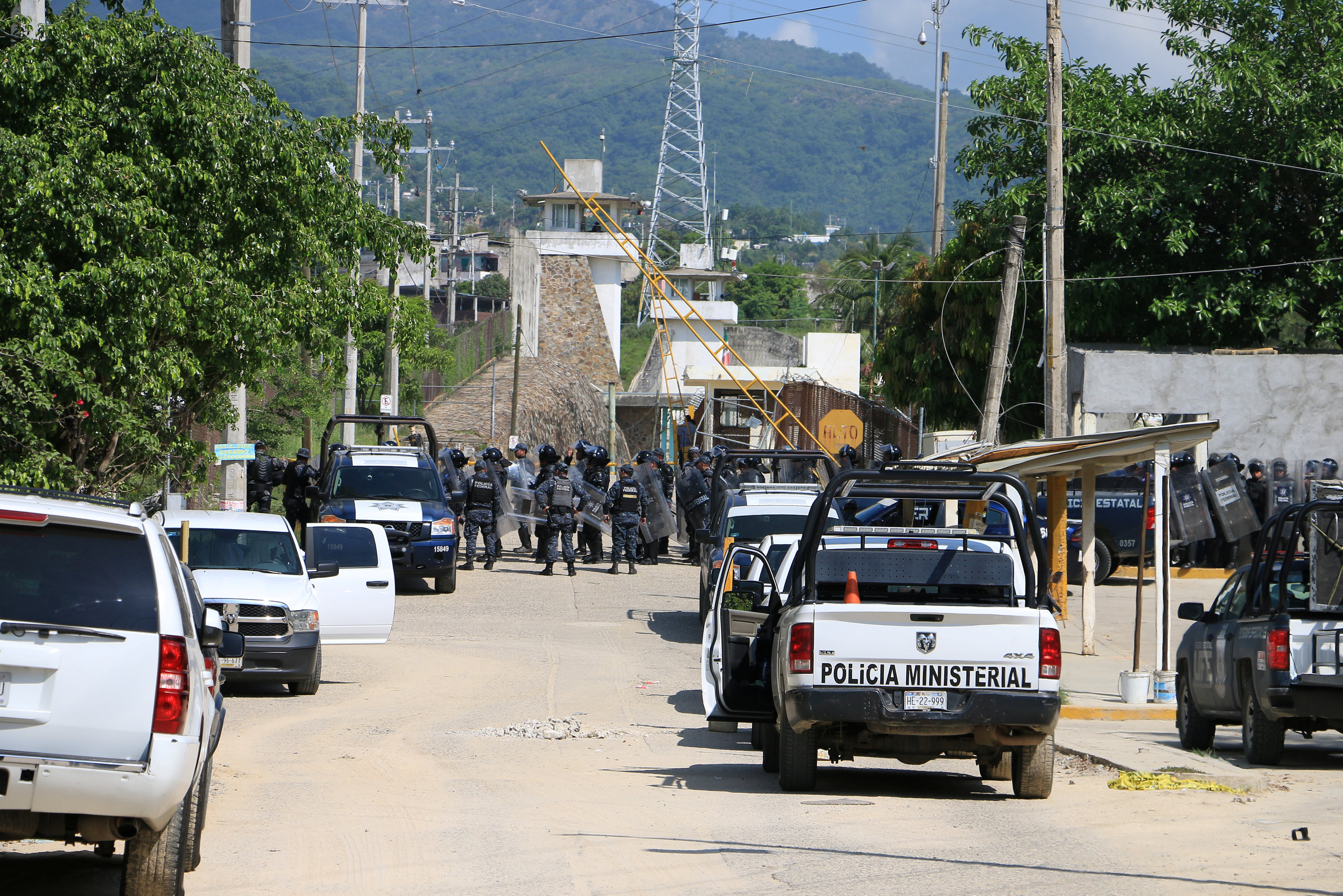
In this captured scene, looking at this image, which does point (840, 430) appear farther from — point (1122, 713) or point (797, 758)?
point (797, 758)

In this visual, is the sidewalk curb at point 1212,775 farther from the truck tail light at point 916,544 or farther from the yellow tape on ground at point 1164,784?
the truck tail light at point 916,544

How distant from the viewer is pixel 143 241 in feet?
46.1

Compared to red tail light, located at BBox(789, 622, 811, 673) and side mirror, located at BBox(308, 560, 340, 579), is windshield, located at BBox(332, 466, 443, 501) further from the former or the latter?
red tail light, located at BBox(789, 622, 811, 673)

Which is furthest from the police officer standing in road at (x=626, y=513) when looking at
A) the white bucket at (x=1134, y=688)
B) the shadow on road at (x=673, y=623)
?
the white bucket at (x=1134, y=688)

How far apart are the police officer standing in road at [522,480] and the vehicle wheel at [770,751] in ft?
61.2

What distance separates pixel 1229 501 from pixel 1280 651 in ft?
53.1

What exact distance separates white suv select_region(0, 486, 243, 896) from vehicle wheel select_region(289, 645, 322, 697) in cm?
847

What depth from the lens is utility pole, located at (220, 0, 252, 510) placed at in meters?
19.3

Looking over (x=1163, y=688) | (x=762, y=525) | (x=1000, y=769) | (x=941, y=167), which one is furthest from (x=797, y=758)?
(x=941, y=167)

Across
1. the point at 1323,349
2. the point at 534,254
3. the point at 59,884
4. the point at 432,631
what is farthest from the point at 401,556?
the point at 534,254

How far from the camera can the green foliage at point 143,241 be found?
527 inches

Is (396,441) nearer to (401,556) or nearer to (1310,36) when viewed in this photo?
(401,556)

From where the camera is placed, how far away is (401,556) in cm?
2298

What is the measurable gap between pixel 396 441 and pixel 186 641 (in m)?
28.9
